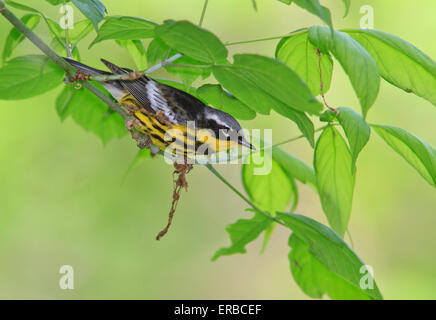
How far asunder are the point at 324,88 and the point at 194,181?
12.3 feet

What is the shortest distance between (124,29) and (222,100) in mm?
371

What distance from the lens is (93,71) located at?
2.00m

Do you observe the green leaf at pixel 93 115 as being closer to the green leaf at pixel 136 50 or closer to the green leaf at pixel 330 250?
the green leaf at pixel 136 50

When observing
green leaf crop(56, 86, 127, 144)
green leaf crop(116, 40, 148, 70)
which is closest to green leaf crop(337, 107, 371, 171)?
green leaf crop(116, 40, 148, 70)

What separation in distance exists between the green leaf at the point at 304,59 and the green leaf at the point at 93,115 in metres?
1.00

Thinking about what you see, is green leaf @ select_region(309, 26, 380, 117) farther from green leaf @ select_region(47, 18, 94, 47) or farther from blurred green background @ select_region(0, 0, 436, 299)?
blurred green background @ select_region(0, 0, 436, 299)

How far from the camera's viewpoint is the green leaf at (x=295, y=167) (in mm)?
1910

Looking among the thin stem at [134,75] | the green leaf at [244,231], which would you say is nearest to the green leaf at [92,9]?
the thin stem at [134,75]

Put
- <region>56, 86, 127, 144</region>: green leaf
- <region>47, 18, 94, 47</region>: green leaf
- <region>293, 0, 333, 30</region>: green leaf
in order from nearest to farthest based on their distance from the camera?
1. <region>293, 0, 333, 30</region>: green leaf
2. <region>47, 18, 94, 47</region>: green leaf
3. <region>56, 86, 127, 144</region>: green leaf

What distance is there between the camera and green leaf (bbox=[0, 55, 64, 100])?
160 cm

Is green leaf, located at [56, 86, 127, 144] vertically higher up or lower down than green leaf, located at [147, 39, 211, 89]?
higher up

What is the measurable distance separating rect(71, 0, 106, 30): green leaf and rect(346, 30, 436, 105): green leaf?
0.71m

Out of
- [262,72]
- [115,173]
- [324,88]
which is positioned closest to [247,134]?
[324,88]

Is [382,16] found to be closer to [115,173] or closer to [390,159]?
[390,159]
